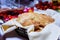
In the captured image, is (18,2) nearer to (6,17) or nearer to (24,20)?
(6,17)

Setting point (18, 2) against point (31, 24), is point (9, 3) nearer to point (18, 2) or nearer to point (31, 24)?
point (18, 2)

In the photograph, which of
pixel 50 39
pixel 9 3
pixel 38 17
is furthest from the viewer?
pixel 9 3

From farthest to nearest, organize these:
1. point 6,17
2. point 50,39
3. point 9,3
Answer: point 9,3, point 6,17, point 50,39

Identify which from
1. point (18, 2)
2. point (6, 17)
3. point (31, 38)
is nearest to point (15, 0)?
point (18, 2)

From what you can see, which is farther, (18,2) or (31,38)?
(18,2)

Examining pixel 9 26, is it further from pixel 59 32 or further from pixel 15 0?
pixel 15 0

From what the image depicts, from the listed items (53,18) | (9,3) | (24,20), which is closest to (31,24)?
(24,20)

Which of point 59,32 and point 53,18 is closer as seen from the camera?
point 59,32

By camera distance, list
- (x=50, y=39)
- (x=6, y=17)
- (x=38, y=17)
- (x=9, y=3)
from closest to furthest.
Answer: (x=50, y=39), (x=38, y=17), (x=6, y=17), (x=9, y=3)
